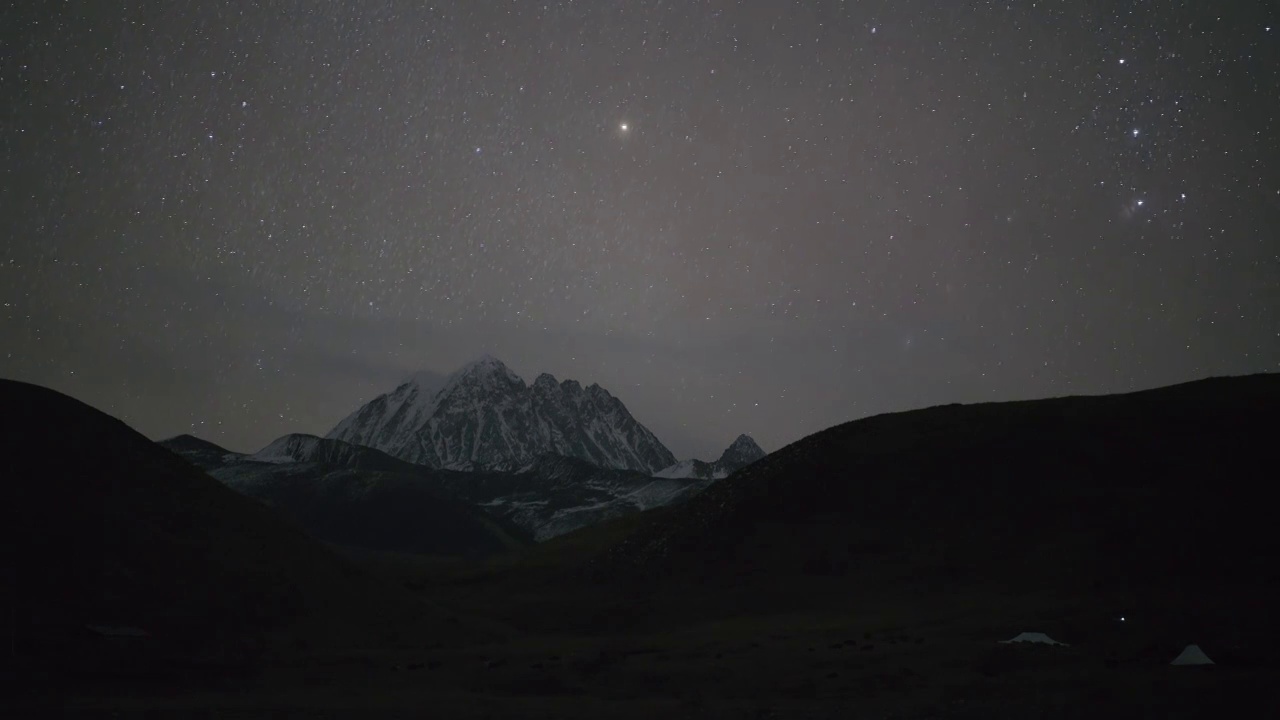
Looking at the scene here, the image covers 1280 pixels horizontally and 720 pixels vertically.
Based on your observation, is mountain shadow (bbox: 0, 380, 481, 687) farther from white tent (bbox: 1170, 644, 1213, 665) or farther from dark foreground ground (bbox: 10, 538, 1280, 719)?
white tent (bbox: 1170, 644, 1213, 665)

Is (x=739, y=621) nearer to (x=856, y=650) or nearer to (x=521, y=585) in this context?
(x=856, y=650)

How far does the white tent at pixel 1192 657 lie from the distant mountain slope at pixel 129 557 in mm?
42970

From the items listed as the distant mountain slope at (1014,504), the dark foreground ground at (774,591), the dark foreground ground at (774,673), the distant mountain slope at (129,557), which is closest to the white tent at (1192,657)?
the dark foreground ground at (774,673)

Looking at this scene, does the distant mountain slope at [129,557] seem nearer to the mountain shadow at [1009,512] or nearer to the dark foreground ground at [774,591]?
the dark foreground ground at [774,591]

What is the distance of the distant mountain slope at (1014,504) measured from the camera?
66.6m

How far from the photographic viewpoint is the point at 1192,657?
115 feet

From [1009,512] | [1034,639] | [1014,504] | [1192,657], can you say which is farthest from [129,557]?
[1014,504]

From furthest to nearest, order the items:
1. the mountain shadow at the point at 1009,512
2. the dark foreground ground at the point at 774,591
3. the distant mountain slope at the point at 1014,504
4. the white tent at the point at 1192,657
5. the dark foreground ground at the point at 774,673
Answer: the distant mountain slope at the point at 1014,504
the mountain shadow at the point at 1009,512
the dark foreground ground at the point at 774,591
the white tent at the point at 1192,657
the dark foreground ground at the point at 774,673

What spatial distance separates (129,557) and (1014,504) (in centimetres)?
6746

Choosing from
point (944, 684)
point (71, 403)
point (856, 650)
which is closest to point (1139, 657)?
point (944, 684)

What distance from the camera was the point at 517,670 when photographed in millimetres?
43906

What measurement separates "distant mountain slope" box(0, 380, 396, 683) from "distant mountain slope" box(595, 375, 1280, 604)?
34724mm

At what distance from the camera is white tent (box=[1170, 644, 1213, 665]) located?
114 ft

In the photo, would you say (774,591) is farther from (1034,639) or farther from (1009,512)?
(1034,639)
